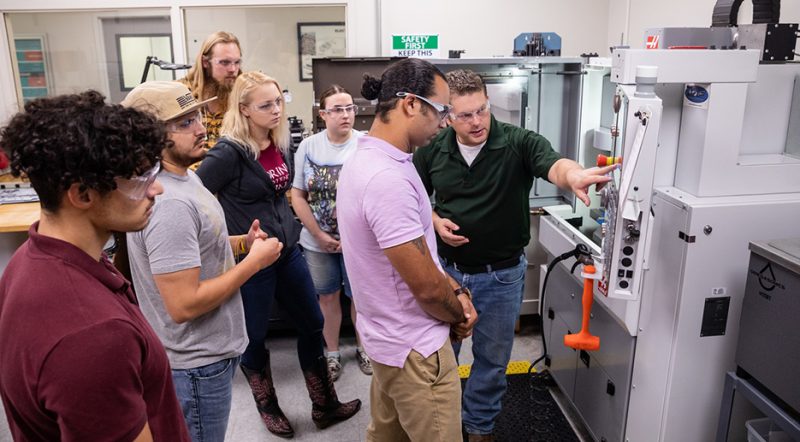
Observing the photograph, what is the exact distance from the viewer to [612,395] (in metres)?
2.05

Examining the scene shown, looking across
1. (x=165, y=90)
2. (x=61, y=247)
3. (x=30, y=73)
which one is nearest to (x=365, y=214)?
(x=165, y=90)

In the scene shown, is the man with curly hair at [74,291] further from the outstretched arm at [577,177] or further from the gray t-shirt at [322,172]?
the gray t-shirt at [322,172]

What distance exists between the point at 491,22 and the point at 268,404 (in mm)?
2638

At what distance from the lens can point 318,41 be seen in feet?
14.2

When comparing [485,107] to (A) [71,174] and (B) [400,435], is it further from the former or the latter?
(A) [71,174]

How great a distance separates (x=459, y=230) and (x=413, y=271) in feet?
2.40

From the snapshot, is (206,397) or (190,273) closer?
(190,273)

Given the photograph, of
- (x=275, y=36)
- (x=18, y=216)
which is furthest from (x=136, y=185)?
(x=275, y=36)

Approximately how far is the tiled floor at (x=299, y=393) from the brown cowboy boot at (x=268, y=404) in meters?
0.04

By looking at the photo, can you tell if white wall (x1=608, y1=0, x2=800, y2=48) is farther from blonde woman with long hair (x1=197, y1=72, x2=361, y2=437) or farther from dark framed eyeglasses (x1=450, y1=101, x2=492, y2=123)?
blonde woman with long hair (x1=197, y1=72, x2=361, y2=437)

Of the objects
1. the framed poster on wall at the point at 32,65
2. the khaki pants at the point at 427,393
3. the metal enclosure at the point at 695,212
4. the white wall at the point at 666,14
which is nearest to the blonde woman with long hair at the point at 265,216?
the khaki pants at the point at 427,393

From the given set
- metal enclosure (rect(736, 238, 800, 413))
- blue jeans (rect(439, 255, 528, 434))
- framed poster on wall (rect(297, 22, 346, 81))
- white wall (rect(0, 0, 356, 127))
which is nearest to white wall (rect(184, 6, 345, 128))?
framed poster on wall (rect(297, 22, 346, 81))

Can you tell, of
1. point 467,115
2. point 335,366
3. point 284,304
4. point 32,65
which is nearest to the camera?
point 467,115

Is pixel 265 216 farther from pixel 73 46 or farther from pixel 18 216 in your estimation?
pixel 73 46
